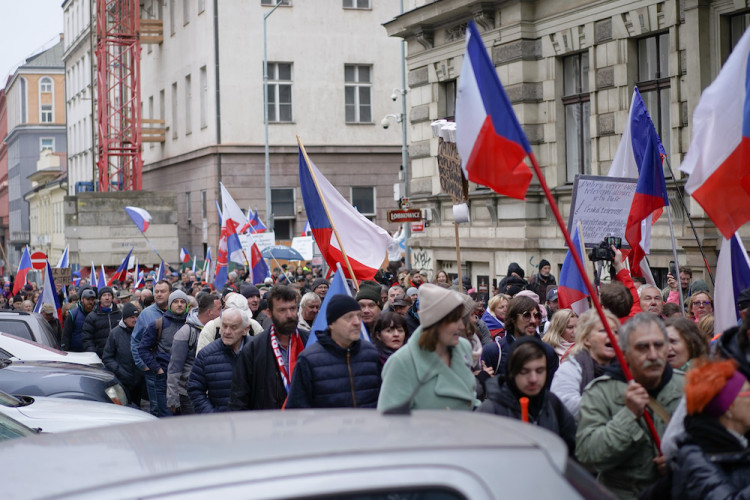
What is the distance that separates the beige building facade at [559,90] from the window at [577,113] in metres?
0.02

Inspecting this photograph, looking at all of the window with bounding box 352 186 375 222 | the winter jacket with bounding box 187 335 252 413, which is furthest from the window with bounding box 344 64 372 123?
the winter jacket with bounding box 187 335 252 413

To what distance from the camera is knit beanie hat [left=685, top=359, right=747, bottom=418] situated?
416 centimetres

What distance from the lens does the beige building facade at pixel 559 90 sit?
54.0 ft

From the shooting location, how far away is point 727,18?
Result: 1612cm

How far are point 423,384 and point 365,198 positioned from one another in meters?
37.6

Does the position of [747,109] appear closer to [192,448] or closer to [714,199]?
[714,199]

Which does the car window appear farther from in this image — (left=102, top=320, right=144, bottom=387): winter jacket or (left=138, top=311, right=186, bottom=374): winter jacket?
(left=138, top=311, right=186, bottom=374): winter jacket

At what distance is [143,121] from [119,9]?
7.29 m

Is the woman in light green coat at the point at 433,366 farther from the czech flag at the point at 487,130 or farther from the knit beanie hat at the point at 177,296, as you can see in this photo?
the knit beanie hat at the point at 177,296

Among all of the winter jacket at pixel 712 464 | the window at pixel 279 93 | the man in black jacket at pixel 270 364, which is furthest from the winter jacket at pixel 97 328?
the window at pixel 279 93

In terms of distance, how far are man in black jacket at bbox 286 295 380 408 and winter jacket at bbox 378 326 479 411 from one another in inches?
38.5

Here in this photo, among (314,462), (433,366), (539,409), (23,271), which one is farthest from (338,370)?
(23,271)

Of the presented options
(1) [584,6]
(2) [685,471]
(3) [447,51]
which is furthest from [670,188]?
(2) [685,471]

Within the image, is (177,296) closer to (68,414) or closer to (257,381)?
(68,414)
